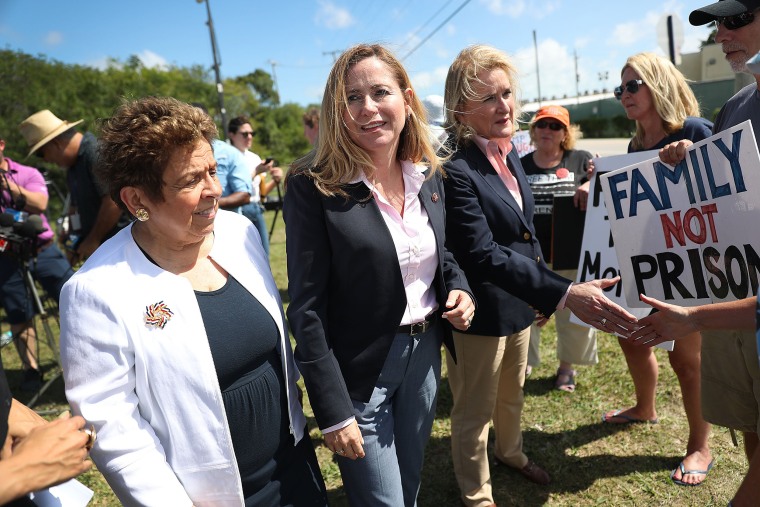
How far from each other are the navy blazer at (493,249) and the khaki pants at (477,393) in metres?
0.12

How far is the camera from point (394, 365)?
2039 millimetres

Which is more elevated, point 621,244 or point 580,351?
point 621,244

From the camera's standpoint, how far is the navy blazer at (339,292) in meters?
1.84

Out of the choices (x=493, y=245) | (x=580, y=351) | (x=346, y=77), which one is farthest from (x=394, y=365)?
(x=580, y=351)

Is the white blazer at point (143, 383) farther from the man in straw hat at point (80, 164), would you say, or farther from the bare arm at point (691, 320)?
the man in straw hat at point (80, 164)

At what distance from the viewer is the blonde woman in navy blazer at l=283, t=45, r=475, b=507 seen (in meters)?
1.86

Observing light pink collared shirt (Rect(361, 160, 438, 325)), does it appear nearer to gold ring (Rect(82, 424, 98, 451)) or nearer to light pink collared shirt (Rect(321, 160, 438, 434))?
light pink collared shirt (Rect(321, 160, 438, 434))

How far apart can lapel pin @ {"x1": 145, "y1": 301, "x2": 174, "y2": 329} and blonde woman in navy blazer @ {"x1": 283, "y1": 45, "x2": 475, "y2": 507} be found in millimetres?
419

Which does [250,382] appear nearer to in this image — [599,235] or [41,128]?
[599,235]

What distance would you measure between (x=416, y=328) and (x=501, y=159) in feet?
3.69

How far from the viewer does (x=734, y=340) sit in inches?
93.1

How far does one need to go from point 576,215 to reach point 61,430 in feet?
10.6

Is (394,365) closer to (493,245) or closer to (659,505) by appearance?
(493,245)

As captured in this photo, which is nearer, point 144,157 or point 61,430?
point 61,430
